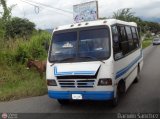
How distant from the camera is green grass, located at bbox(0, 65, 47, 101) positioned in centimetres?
1092

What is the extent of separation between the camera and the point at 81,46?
27.5 ft

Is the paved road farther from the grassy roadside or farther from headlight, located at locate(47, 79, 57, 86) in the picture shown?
headlight, located at locate(47, 79, 57, 86)

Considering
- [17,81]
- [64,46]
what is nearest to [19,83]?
[17,81]

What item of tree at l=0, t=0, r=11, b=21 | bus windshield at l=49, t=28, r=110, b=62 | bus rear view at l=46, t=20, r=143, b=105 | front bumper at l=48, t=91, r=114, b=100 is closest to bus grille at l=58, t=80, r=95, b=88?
bus rear view at l=46, t=20, r=143, b=105

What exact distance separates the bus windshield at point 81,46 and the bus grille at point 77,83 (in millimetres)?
653

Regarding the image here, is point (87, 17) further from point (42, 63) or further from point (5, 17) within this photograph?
point (42, 63)

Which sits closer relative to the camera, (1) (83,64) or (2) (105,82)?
(2) (105,82)

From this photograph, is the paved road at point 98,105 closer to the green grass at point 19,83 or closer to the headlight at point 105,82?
the green grass at point 19,83

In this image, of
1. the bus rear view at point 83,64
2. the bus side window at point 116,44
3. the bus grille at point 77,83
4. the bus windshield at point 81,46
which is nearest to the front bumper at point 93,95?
the bus rear view at point 83,64

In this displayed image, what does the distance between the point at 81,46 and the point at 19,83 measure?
5552 millimetres

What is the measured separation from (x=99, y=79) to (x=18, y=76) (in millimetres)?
7378

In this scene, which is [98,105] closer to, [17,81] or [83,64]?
[83,64]

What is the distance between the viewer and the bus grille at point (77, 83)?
304 inches

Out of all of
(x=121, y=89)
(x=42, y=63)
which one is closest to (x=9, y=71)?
(x=42, y=63)
